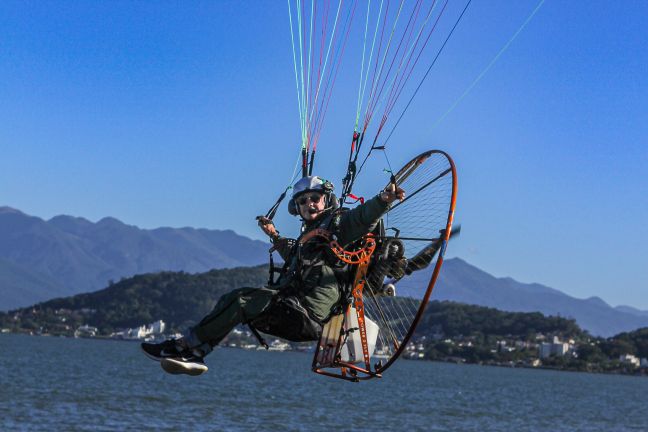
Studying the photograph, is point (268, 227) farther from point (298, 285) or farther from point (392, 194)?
point (392, 194)

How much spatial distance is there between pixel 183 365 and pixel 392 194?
248 cm

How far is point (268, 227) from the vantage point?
1160cm

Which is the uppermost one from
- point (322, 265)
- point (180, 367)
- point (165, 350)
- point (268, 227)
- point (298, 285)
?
point (268, 227)

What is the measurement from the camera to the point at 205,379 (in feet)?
303

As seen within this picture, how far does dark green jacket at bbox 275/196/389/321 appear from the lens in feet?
34.8

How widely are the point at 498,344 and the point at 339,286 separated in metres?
170

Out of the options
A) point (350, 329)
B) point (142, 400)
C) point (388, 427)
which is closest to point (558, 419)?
point (388, 427)

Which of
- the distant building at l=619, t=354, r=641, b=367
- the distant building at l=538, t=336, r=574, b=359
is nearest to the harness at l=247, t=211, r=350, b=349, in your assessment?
the distant building at l=538, t=336, r=574, b=359

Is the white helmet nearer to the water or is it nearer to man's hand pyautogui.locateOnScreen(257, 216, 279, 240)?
man's hand pyautogui.locateOnScreen(257, 216, 279, 240)

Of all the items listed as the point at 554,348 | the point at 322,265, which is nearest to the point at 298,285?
the point at 322,265

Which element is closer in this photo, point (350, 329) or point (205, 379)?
point (350, 329)

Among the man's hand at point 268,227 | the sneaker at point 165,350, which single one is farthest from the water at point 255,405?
the sneaker at point 165,350

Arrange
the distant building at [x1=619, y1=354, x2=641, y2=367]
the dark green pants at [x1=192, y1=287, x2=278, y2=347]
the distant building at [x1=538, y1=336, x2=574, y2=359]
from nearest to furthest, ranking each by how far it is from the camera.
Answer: the dark green pants at [x1=192, y1=287, x2=278, y2=347] → the distant building at [x1=538, y1=336, x2=574, y2=359] → the distant building at [x1=619, y1=354, x2=641, y2=367]

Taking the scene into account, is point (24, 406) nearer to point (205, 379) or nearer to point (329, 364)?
point (205, 379)
